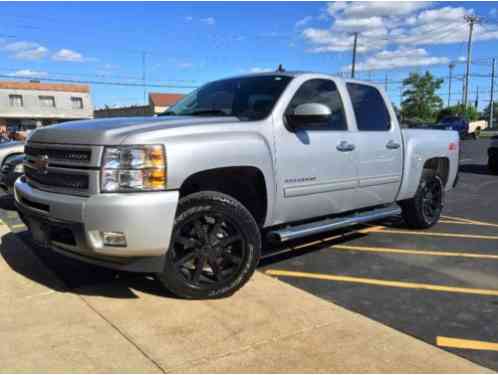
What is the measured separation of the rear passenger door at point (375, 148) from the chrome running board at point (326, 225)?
0.12 meters

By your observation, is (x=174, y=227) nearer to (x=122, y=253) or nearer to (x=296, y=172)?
(x=122, y=253)

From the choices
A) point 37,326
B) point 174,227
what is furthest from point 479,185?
point 37,326

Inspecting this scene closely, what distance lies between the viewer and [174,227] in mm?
3568

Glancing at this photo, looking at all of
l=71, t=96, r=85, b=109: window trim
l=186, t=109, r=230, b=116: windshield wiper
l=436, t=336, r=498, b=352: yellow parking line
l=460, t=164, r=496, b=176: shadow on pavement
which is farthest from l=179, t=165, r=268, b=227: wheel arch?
l=71, t=96, r=85, b=109: window trim

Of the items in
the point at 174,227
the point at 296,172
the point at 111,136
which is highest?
the point at 111,136

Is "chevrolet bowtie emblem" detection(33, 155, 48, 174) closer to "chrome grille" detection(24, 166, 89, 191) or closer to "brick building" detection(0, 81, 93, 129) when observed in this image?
"chrome grille" detection(24, 166, 89, 191)

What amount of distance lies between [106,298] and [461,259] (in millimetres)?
3721

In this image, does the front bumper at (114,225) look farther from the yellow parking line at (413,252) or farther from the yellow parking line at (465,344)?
the yellow parking line at (413,252)

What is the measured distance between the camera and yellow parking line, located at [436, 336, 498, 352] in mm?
3219

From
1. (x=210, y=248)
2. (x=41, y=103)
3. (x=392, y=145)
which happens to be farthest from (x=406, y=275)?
(x=41, y=103)

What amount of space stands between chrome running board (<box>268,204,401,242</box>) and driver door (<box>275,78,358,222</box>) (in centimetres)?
10

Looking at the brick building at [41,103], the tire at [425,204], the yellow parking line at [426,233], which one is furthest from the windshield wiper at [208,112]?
the brick building at [41,103]

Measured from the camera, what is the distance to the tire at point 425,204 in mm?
6371

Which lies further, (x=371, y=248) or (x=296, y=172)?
(x=371, y=248)
